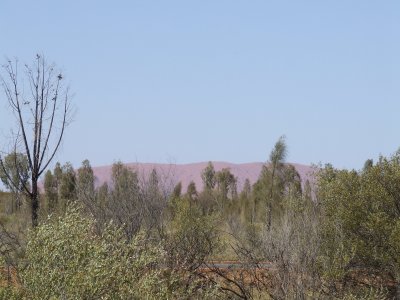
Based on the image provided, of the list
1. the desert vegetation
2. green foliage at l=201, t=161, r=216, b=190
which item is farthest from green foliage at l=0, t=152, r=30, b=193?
green foliage at l=201, t=161, r=216, b=190

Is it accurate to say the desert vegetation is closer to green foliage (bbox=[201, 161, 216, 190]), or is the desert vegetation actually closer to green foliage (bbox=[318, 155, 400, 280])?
green foliage (bbox=[318, 155, 400, 280])

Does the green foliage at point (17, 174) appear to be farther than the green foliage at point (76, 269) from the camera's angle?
Yes

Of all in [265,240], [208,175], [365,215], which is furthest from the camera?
[208,175]

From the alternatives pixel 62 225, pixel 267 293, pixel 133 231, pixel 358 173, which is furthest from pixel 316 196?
pixel 62 225

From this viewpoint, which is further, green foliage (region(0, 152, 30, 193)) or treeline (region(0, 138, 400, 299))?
green foliage (region(0, 152, 30, 193))

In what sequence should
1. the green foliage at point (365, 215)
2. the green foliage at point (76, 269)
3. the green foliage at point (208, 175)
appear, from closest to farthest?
1. the green foliage at point (76, 269)
2. the green foliage at point (365, 215)
3. the green foliage at point (208, 175)

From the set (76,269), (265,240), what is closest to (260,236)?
(265,240)

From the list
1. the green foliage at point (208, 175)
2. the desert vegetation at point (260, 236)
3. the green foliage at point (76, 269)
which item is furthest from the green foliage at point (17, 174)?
the green foliage at point (208, 175)

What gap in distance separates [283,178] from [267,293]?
149ft

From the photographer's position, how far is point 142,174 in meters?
27.3

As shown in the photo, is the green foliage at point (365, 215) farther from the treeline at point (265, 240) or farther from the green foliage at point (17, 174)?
the green foliage at point (17, 174)

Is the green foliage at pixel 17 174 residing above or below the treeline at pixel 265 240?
above

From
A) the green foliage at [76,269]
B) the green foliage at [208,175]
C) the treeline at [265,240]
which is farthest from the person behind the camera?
the green foliage at [208,175]

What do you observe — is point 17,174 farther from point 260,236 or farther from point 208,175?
point 208,175
